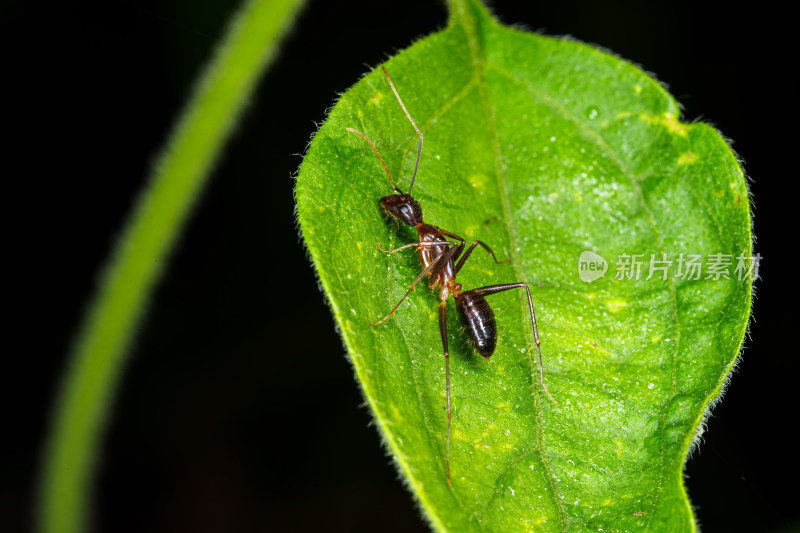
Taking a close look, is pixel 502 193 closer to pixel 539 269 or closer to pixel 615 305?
pixel 539 269

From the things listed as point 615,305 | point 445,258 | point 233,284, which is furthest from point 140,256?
point 615,305

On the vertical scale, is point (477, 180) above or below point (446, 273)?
above

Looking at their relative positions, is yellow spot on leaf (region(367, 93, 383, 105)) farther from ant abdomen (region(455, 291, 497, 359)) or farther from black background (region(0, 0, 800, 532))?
black background (region(0, 0, 800, 532))

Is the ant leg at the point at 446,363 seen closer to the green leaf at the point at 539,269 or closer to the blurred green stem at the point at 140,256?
the green leaf at the point at 539,269

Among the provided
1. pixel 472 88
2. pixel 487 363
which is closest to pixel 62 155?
pixel 472 88

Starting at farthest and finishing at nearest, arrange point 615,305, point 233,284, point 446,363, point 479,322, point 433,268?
point 233,284 < point 433,268 < point 615,305 < point 479,322 < point 446,363
